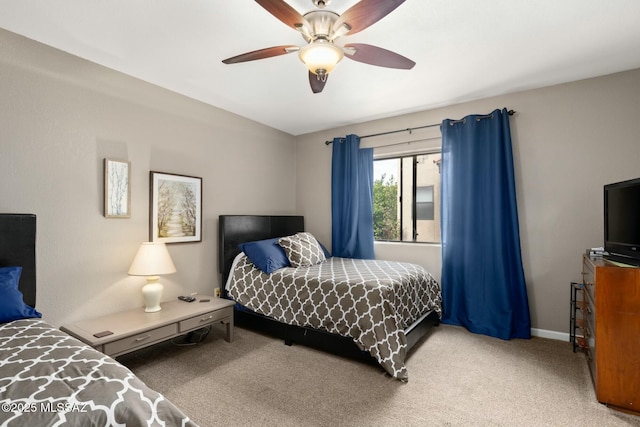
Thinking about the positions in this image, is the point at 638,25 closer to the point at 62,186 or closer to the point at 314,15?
the point at 314,15

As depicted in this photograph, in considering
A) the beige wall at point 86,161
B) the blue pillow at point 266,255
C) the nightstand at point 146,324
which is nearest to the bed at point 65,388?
the nightstand at point 146,324

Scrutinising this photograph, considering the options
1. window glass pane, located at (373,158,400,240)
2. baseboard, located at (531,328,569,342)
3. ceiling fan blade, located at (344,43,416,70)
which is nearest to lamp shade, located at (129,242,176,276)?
ceiling fan blade, located at (344,43,416,70)

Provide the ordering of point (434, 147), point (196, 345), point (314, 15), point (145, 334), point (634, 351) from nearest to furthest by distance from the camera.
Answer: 1. point (314, 15)
2. point (634, 351)
3. point (145, 334)
4. point (196, 345)
5. point (434, 147)

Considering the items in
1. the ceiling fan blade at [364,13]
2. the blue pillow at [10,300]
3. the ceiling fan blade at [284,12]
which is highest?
the ceiling fan blade at [284,12]

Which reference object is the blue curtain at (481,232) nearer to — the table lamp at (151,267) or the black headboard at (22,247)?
the table lamp at (151,267)

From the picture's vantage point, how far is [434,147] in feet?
12.4

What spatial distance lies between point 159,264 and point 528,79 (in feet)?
12.5

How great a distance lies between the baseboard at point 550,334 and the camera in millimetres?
3050

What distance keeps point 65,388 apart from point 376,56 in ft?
7.49

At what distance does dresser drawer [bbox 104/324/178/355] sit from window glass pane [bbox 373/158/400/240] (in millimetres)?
2761

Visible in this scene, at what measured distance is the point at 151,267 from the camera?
2.60 meters

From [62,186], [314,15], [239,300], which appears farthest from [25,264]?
[314,15]

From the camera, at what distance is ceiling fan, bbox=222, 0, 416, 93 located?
5.15 ft

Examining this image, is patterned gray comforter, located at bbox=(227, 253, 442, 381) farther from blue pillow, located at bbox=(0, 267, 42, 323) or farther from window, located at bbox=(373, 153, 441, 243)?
blue pillow, located at bbox=(0, 267, 42, 323)
